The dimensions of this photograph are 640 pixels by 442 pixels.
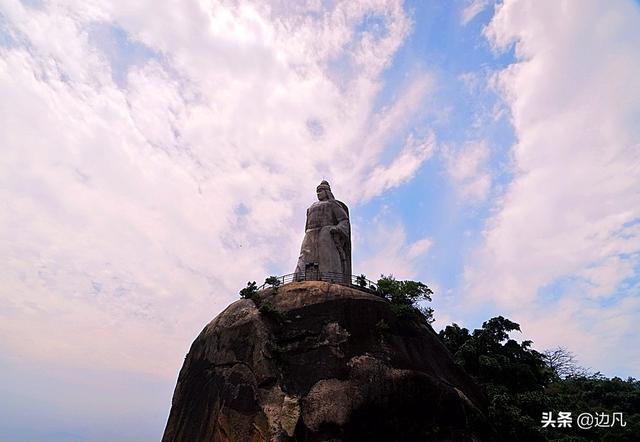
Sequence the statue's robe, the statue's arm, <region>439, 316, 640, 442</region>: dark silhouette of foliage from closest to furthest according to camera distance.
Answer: <region>439, 316, 640, 442</region>: dark silhouette of foliage
the statue's robe
the statue's arm

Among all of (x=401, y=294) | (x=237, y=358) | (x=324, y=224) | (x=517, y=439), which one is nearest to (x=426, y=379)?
(x=401, y=294)

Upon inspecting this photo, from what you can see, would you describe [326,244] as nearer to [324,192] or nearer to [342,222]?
[342,222]

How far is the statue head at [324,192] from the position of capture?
80.4 ft

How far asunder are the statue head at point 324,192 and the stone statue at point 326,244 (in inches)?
10.6

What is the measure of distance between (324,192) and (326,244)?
3.52 meters

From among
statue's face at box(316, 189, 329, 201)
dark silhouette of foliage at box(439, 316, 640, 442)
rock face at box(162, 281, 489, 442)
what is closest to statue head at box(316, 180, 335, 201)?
statue's face at box(316, 189, 329, 201)

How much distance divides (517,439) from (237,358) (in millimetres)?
11296

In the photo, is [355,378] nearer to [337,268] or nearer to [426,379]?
[426,379]

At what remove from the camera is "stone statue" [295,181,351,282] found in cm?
2156

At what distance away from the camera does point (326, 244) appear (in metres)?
22.1

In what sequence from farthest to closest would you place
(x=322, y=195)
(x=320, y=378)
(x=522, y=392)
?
(x=322, y=195)
(x=522, y=392)
(x=320, y=378)

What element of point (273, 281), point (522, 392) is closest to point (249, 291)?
point (273, 281)

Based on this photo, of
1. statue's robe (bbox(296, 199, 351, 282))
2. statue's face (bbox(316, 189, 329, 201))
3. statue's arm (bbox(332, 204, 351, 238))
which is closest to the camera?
statue's robe (bbox(296, 199, 351, 282))

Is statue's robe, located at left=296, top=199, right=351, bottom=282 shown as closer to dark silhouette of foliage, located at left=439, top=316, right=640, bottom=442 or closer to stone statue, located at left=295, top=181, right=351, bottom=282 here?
stone statue, located at left=295, top=181, right=351, bottom=282
